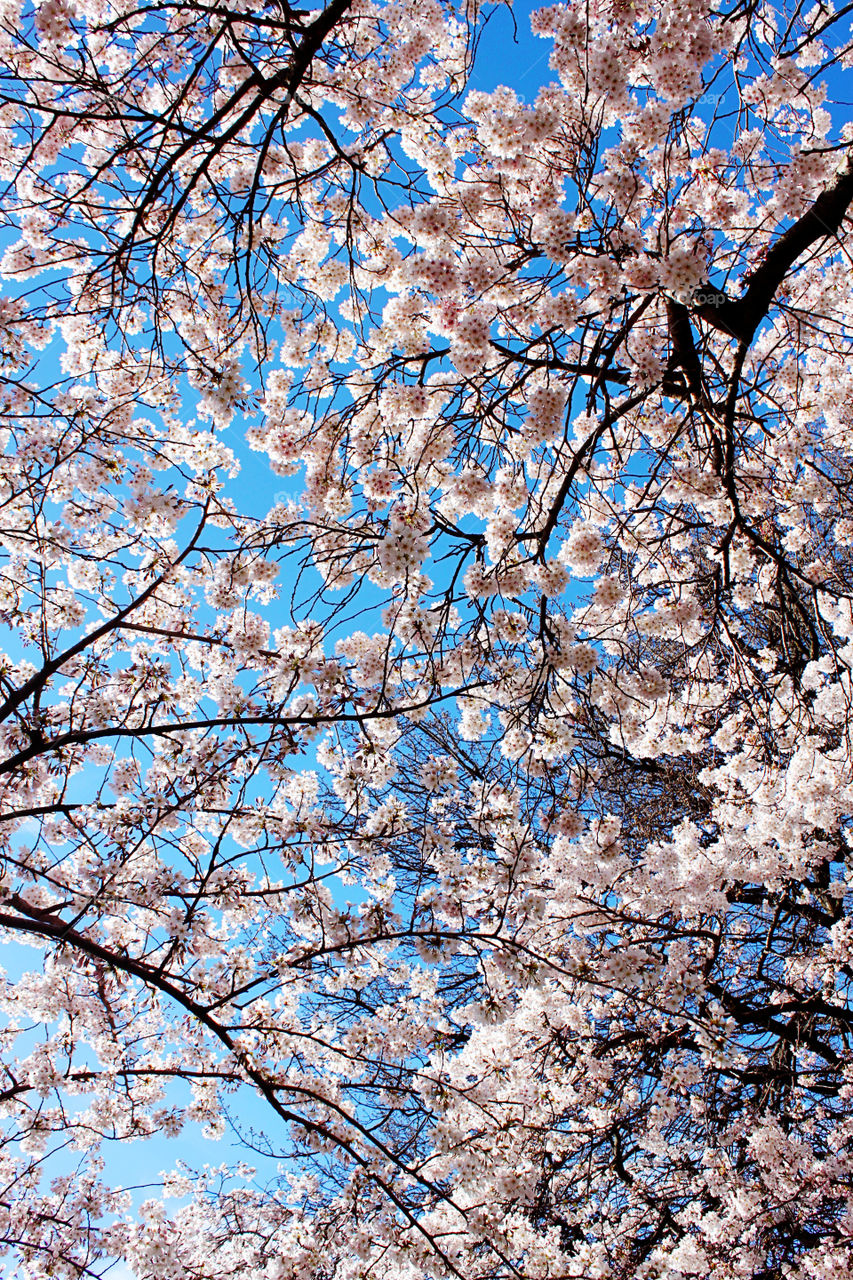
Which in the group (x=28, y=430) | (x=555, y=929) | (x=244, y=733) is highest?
(x=28, y=430)

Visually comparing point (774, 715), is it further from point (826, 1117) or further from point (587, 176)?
point (587, 176)

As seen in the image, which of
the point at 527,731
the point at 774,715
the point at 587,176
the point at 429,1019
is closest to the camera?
the point at 587,176

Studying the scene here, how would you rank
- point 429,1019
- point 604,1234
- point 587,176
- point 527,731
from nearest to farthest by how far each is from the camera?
point 587,176 → point 527,731 → point 604,1234 → point 429,1019

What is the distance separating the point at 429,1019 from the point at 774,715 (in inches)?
174

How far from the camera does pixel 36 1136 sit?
5.24 metres

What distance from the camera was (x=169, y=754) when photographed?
4559 mm

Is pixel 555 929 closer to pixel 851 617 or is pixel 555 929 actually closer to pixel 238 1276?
pixel 851 617

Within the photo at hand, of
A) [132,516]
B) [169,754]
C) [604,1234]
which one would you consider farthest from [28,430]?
[604,1234]

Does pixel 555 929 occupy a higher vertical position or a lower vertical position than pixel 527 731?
lower

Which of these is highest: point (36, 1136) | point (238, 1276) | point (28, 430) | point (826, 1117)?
point (28, 430)

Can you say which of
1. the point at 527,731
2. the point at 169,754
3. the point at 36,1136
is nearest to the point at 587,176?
the point at 527,731

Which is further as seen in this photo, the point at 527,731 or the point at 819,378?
the point at 819,378

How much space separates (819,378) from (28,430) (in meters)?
5.48

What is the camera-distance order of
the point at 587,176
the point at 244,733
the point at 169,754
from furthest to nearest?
the point at 169,754 < the point at 244,733 < the point at 587,176
